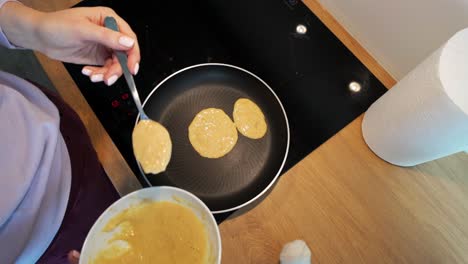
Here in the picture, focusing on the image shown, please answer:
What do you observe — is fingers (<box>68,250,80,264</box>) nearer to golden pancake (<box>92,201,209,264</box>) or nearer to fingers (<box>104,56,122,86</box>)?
golden pancake (<box>92,201,209,264</box>)

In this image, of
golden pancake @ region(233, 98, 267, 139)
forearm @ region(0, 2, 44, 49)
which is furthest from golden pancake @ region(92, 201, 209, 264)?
forearm @ region(0, 2, 44, 49)

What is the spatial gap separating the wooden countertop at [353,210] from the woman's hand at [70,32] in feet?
0.70

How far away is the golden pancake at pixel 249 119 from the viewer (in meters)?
0.67

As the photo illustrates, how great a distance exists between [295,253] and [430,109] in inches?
12.4

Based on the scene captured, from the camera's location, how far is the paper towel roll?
42 cm

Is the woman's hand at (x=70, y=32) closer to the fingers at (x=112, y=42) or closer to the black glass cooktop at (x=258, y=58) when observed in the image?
the fingers at (x=112, y=42)

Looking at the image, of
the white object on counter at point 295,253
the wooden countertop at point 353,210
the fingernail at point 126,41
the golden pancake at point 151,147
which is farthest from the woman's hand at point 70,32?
the white object on counter at point 295,253

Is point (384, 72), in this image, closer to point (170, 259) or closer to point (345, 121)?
point (345, 121)

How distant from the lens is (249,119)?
0.67 m

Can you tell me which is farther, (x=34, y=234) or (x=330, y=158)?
(x=330, y=158)

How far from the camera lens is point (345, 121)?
0.68 m

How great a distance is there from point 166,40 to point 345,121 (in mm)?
453

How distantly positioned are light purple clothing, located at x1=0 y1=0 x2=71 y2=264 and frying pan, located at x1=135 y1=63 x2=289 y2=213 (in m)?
0.17

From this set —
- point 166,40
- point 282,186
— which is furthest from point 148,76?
point 282,186
